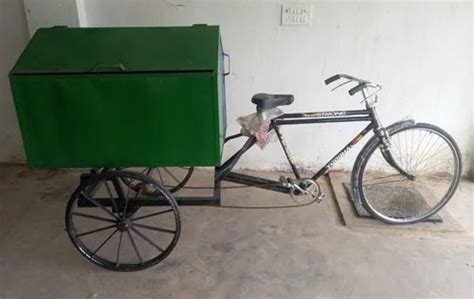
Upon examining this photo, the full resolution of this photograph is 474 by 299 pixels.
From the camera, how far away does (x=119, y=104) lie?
1.79 m

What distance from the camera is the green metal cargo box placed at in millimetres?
1769

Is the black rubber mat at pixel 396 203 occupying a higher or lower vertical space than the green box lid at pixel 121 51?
lower

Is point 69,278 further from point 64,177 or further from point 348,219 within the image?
point 348,219

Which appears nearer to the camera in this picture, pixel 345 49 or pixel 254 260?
pixel 254 260

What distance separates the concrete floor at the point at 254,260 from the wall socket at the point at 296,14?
46.2 inches

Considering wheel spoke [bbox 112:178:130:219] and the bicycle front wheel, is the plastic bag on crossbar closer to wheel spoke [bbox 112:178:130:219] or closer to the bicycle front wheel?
the bicycle front wheel

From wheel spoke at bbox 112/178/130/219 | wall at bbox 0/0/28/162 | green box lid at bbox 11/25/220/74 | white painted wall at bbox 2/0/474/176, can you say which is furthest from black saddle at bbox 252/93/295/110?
wall at bbox 0/0/28/162

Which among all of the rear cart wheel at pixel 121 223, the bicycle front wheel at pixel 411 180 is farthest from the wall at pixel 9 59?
the bicycle front wheel at pixel 411 180

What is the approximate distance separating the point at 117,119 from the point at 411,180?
173 centimetres

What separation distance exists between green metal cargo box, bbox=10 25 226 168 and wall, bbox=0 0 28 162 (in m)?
1.12

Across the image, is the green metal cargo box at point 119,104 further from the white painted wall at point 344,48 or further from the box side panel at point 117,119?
the white painted wall at point 344,48

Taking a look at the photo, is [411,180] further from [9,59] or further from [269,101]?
[9,59]

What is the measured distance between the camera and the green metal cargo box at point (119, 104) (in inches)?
69.6

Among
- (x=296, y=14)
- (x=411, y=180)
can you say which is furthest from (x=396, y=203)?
(x=296, y=14)
